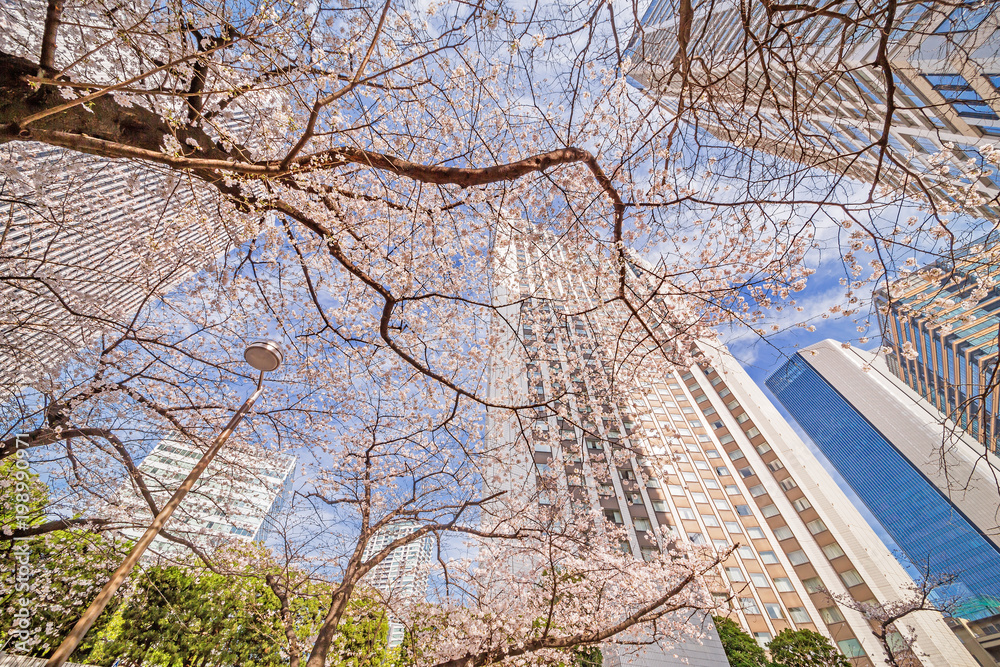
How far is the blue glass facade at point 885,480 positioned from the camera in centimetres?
5138

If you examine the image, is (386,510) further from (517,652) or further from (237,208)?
(237,208)

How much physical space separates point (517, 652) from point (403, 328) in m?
5.44

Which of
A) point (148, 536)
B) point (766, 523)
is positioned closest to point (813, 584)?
point (766, 523)

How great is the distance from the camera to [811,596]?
2450cm

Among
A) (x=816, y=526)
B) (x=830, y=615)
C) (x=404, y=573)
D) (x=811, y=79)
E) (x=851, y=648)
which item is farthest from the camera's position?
(x=816, y=526)

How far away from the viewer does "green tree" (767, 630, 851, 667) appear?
1538 cm

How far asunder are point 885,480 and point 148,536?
3977 inches

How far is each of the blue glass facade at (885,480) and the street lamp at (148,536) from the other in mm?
67472

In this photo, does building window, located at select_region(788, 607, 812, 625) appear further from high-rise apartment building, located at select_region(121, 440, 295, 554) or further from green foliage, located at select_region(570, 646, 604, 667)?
high-rise apartment building, located at select_region(121, 440, 295, 554)

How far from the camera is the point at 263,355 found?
5035 millimetres

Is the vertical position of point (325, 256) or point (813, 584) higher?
point (813, 584)

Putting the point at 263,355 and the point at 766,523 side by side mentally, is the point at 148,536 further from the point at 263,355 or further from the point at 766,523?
the point at 766,523

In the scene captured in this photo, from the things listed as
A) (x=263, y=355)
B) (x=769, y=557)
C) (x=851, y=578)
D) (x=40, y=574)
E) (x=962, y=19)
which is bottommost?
(x=40, y=574)

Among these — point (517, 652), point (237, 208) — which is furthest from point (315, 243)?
point (517, 652)
